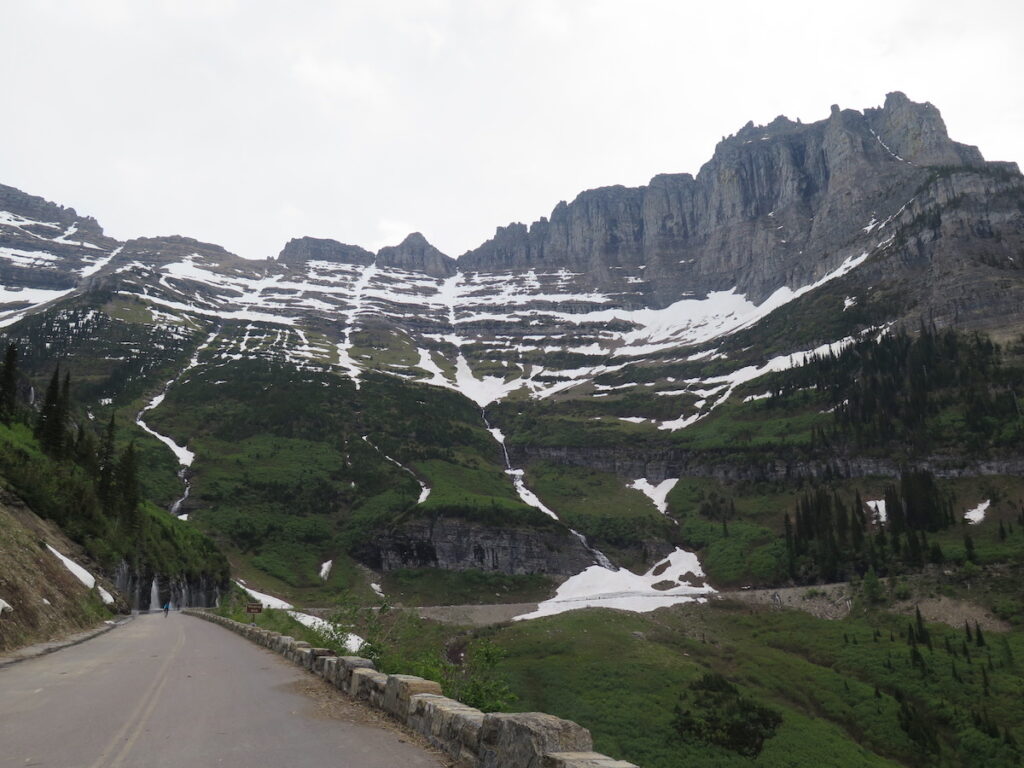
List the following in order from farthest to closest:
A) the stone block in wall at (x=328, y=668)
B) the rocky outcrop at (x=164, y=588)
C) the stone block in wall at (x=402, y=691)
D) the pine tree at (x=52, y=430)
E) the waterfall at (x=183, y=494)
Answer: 1. the waterfall at (x=183, y=494)
2. the pine tree at (x=52, y=430)
3. the rocky outcrop at (x=164, y=588)
4. the stone block in wall at (x=328, y=668)
5. the stone block in wall at (x=402, y=691)

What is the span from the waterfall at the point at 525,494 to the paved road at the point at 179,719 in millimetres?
90434

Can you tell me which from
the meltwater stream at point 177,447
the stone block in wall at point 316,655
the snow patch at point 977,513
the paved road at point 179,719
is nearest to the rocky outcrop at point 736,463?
the snow patch at point 977,513

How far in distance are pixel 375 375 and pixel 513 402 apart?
44.4 meters

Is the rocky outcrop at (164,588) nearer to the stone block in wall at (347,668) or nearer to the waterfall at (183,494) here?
the waterfall at (183,494)

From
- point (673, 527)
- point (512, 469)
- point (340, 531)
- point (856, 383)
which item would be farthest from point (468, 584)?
point (856, 383)

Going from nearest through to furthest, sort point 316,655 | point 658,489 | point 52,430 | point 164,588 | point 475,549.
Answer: point 316,655 < point 164,588 < point 52,430 < point 475,549 < point 658,489

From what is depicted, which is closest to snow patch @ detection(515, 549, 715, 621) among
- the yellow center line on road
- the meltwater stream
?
the meltwater stream

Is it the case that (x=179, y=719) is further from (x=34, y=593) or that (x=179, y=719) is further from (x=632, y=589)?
(x=632, y=589)

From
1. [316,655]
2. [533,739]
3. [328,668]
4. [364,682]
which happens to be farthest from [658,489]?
[533,739]

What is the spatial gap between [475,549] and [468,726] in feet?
315

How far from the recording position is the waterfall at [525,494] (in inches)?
3924

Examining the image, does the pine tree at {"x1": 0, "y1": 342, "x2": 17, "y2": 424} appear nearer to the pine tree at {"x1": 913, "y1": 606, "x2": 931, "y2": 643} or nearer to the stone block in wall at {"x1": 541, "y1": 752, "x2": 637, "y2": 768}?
the stone block in wall at {"x1": 541, "y1": 752, "x2": 637, "y2": 768}

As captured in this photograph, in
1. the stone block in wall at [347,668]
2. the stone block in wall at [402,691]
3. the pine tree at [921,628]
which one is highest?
the stone block in wall at [402,691]

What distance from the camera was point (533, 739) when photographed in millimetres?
4930
